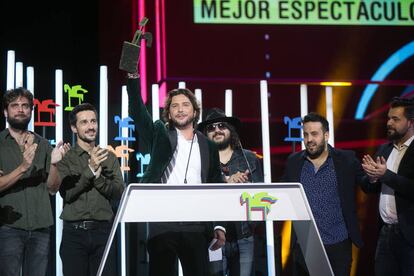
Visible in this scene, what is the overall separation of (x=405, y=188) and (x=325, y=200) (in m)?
0.47

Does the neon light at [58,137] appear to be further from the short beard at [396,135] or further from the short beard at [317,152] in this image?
the short beard at [396,135]

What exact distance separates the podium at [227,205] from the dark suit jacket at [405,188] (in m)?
1.01

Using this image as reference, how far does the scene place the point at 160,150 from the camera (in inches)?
134

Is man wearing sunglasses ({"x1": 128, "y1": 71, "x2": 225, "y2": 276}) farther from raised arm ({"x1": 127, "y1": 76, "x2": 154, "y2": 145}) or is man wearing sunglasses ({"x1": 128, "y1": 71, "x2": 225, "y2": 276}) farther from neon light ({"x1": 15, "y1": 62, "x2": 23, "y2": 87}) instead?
neon light ({"x1": 15, "y1": 62, "x2": 23, "y2": 87})

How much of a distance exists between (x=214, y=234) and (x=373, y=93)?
3.12 metres

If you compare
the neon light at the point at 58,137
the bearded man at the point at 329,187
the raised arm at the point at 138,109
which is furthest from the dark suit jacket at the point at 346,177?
the neon light at the point at 58,137

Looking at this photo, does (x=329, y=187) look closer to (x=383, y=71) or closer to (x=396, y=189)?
(x=396, y=189)

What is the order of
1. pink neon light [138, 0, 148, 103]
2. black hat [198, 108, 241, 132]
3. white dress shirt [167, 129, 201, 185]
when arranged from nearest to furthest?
white dress shirt [167, 129, 201, 185], black hat [198, 108, 241, 132], pink neon light [138, 0, 148, 103]

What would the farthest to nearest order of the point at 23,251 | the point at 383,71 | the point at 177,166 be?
1. the point at 383,71
2. the point at 23,251
3. the point at 177,166

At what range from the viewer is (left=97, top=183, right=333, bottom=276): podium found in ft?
9.74

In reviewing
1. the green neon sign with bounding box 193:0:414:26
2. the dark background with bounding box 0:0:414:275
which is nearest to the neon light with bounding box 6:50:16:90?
the dark background with bounding box 0:0:414:275

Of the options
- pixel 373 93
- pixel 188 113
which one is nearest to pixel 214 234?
pixel 188 113

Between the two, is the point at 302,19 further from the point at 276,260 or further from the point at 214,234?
the point at 214,234

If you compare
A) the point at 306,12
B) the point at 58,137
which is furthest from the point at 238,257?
the point at 306,12
